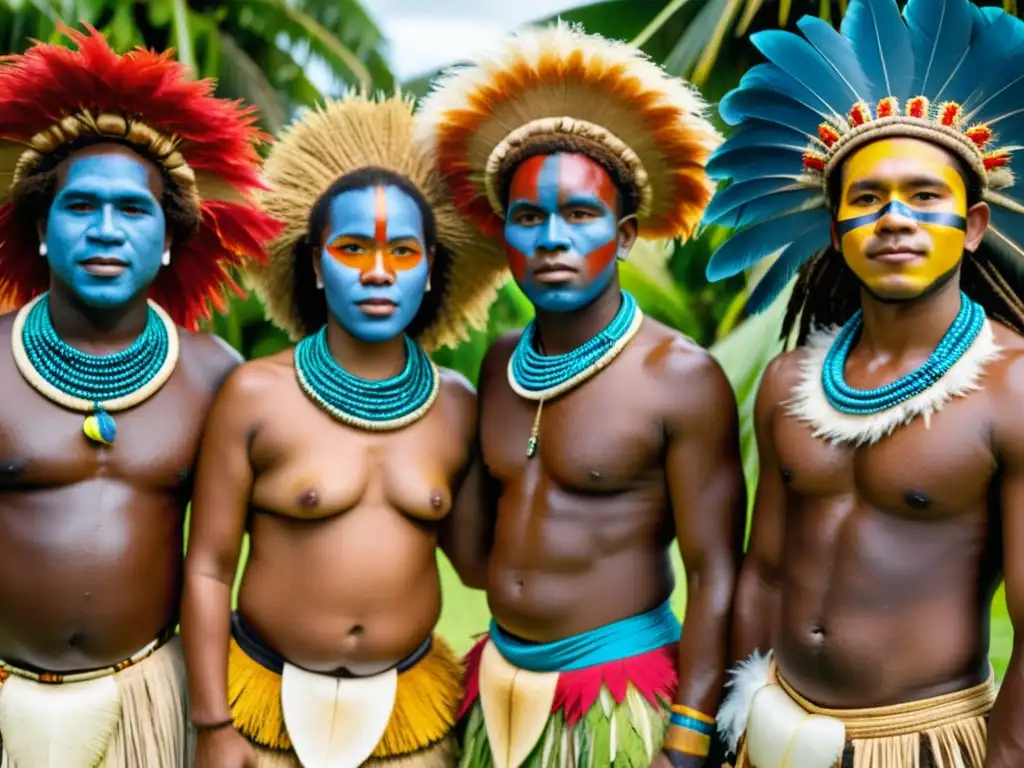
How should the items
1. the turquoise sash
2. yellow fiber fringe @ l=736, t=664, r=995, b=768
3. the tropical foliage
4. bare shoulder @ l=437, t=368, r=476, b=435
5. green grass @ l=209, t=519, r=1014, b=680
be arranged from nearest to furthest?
1. yellow fiber fringe @ l=736, t=664, r=995, b=768
2. the turquoise sash
3. bare shoulder @ l=437, t=368, r=476, b=435
4. green grass @ l=209, t=519, r=1014, b=680
5. the tropical foliage

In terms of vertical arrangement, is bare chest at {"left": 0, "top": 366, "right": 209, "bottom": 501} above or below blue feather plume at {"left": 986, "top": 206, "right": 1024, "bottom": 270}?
below

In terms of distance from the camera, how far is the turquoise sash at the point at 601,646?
9.09ft

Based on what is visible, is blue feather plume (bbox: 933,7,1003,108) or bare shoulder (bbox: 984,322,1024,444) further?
blue feather plume (bbox: 933,7,1003,108)

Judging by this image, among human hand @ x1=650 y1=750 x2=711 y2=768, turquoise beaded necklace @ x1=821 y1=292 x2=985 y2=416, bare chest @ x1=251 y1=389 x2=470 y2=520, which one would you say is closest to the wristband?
bare chest @ x1=251 y1=389 x2=470 y2=520

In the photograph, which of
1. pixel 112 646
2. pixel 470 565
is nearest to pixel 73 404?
pixel 112 646

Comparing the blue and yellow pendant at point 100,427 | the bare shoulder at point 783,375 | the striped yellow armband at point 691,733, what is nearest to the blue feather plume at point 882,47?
the bare shoulder at point 783,375

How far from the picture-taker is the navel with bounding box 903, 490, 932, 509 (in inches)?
89.8

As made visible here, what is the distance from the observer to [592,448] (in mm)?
2773

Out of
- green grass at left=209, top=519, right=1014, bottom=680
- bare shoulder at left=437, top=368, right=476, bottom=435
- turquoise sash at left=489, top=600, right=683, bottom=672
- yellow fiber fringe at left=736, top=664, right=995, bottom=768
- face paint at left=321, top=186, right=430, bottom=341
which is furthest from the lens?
green grass at left=209, top=519, right=1014, bottom=680

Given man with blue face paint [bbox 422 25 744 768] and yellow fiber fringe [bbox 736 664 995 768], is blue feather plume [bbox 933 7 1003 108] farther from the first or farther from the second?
yellow fiber fringe [bbox 736 664 995 768]

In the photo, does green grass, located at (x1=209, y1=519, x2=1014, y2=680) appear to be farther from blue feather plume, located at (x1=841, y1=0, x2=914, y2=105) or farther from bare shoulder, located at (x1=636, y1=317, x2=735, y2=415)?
blue feather plume, located at (x1=841, y1=0, x2=914, y2=105)

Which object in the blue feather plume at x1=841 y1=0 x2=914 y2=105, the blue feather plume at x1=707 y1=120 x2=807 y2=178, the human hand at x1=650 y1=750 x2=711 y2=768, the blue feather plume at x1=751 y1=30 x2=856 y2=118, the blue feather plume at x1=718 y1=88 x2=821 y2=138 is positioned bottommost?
the human hand at x1=650 y1=750 x2=711 y2=768

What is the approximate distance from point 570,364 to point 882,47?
3.53 ft

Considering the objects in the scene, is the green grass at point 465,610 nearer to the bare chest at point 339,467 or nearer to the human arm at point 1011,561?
the bare chest at point 339,467
